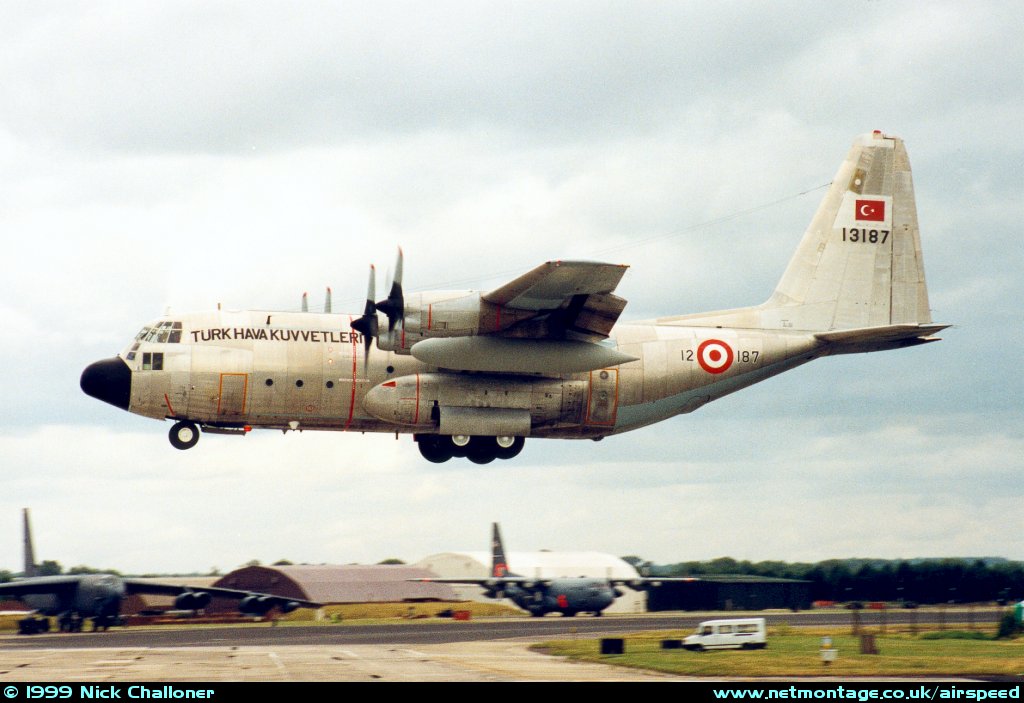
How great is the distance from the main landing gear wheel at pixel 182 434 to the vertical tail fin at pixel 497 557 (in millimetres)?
39116

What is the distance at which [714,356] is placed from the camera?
3378 centimetres

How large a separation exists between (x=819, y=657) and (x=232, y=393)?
17.8 meters

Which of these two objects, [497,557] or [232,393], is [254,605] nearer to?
[497,557]

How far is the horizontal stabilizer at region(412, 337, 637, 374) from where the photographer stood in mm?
30719

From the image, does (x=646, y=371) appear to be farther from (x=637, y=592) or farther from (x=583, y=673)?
(x=637, y=592)

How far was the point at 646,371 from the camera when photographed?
3306cm

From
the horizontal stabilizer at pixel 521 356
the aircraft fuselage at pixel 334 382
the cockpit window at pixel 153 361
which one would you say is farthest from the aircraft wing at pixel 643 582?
the cockpit window at pixel 153 361

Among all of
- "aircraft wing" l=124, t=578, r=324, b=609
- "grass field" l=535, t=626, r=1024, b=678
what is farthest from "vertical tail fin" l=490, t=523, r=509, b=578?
"grass field" l=535, t=626, r=1024, b=678

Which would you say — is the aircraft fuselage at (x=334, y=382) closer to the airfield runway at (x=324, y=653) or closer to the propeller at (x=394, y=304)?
the propeller at (x=394, y=304)

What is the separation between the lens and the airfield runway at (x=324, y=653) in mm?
30266

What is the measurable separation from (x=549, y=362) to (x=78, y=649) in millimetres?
19461

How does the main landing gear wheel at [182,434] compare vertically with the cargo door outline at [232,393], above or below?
below

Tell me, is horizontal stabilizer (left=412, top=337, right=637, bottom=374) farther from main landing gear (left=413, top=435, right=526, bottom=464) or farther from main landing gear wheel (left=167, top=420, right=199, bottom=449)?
main landing gear wheel (left=167, top=420, right=199, bottom=449)
